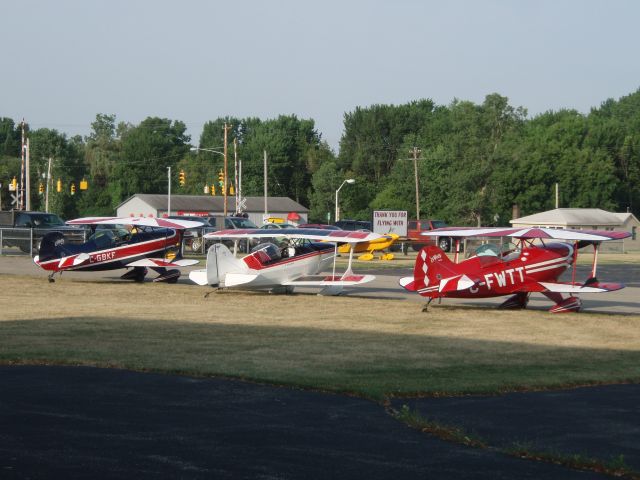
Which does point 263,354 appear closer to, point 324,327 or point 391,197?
point 324,327

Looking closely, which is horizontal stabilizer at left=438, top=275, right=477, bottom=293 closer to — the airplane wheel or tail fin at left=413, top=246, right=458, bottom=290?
tail fin at left=413, top=246, right=458, bottom=290

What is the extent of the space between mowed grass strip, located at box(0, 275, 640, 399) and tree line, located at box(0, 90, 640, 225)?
62007mm

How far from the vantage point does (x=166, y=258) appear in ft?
112

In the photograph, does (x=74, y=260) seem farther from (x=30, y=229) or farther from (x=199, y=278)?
(x=30, y=229)

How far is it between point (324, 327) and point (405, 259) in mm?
32099

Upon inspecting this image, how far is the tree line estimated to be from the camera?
308ft

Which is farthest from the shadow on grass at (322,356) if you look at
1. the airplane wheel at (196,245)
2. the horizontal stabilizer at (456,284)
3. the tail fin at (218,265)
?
the airplane wheel at (196,245)

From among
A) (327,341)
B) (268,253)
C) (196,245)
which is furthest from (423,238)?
(327,341)

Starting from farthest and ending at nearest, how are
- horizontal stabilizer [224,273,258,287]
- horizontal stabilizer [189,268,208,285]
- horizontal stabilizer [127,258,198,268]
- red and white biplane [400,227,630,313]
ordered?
1. horizontal stabilizer [127,258,198,268]
2. horizontal stabilizer [189,268,208,285]
3. horizontal stabilizer [224,273,258,287]
4. red and white biplane [400,227,630,313]

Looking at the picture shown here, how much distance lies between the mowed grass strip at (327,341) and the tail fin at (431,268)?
824 millimetres

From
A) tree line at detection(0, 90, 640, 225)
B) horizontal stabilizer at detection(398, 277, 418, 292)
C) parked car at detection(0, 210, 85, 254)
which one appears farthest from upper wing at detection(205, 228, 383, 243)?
tree line at detection(0, 90, 640, 225)

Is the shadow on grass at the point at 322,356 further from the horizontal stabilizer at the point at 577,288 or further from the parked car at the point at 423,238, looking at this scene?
the parked car at the point at 423,238

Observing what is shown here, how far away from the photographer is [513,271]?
24.3 m

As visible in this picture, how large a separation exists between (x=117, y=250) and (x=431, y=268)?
39.3ft
